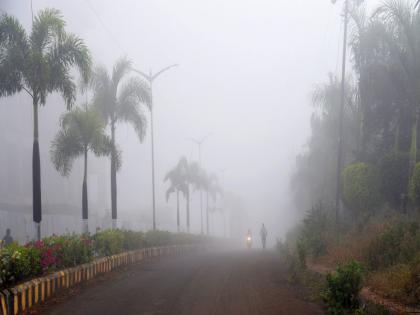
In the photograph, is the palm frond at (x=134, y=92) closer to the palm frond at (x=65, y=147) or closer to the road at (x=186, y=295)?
the palm frond at (x=65, y=147)

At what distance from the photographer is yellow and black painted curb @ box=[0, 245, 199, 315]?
418 inches

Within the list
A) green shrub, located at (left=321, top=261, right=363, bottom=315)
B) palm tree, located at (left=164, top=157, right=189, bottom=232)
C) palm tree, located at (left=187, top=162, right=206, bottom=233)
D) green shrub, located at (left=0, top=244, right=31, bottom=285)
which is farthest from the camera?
palm tree, located at (left=187, top=162, right=206, bottom=233)

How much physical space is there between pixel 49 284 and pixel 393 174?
17.0 metres

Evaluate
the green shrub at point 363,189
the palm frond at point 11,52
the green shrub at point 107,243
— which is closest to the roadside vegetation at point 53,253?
the green shrub at point 107,243

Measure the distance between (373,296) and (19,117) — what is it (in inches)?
1939

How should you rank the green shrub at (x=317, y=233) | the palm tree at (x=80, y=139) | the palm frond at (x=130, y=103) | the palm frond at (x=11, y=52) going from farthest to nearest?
the palm frond at (x=130, y=103), the palm tree at (x=80, y=139), the green shrub at (x=317, y=233), the palm frond at (x=11, y=52)

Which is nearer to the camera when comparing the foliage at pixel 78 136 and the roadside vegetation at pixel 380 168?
the roadside vegetation at pixel 380 168

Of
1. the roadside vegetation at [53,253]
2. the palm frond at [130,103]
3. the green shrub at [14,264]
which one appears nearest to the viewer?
the green shrub at [14,264]

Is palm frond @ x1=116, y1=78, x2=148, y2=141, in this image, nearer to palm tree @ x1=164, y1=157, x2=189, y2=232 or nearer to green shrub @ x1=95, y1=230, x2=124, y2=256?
green shrub @ x1=95, y1=230, x2=124, y2=256

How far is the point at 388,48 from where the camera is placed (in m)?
25.9

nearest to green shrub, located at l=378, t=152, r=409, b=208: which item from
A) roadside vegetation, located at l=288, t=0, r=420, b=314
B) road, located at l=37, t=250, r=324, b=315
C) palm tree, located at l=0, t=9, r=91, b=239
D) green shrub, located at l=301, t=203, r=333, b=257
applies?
roadside vegetation, located at l=288, t=0, r=420, b=314

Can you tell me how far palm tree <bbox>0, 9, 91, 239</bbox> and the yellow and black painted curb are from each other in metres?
2.79

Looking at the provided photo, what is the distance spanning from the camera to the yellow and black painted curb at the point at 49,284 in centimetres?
1061

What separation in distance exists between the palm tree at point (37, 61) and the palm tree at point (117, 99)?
9.42 meters
